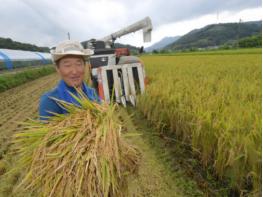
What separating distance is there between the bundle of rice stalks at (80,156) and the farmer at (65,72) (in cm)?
24

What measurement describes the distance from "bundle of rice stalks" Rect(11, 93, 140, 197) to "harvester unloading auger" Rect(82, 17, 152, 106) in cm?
328

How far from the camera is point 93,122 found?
3.80ft

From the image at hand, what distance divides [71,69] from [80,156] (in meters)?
0.63

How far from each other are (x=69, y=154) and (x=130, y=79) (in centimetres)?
426

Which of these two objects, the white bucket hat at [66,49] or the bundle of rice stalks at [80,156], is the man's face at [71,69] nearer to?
the white bucket hat at [66,49]

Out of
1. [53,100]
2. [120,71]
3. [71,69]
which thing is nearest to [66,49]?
[71,69]

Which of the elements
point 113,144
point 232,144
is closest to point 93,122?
point 113,144

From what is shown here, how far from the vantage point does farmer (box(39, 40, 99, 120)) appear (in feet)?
4.73

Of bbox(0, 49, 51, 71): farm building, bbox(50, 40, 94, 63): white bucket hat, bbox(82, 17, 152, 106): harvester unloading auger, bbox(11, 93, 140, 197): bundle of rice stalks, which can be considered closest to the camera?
bbox(11, 93, 140, 197): bundle of rice stalks

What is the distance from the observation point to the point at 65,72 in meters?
1.50

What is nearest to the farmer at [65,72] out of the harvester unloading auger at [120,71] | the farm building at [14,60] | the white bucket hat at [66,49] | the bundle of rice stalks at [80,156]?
the white bucket hat at [66,49]

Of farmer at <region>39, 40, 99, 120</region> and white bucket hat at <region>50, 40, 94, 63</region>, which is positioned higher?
white bucket hat at <region>50, 40, 94, 63</region>

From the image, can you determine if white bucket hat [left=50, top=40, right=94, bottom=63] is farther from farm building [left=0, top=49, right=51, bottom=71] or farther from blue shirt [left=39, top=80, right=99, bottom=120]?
farm building [left=0, top=49, right=51, bottom=71]

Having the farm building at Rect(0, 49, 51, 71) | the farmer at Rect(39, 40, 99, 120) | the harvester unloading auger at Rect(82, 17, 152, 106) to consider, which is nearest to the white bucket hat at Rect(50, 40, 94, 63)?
the farmer at Rect(39, 40, 99, 120)
